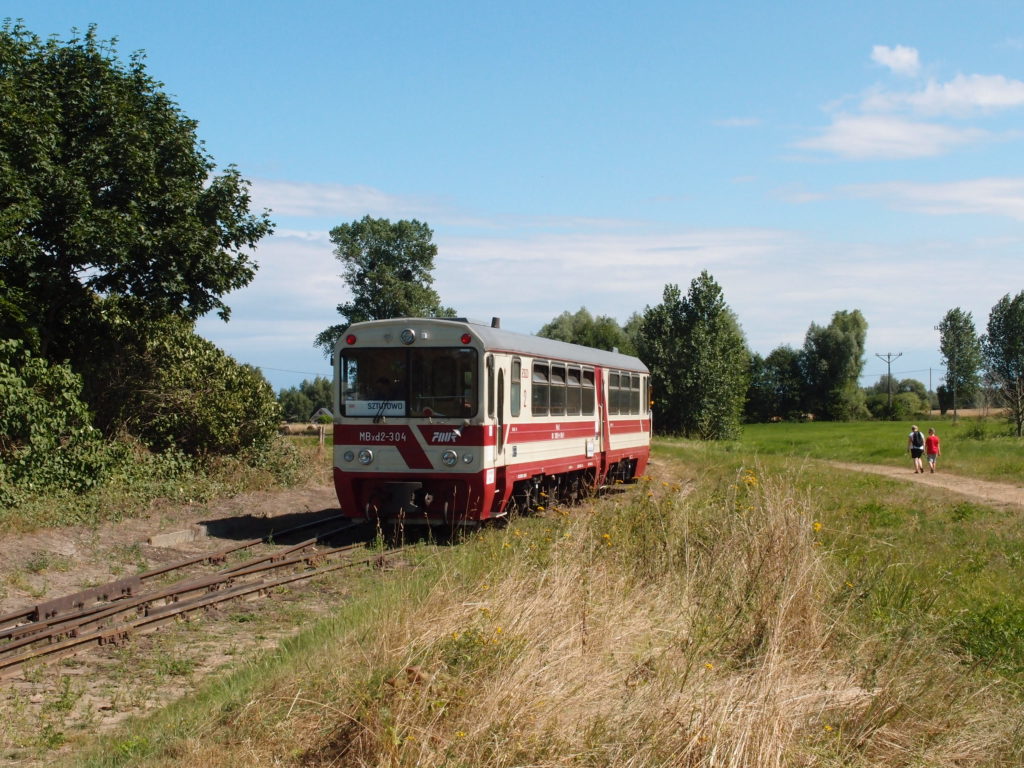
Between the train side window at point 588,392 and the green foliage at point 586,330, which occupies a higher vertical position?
the green foliage at point 586,330

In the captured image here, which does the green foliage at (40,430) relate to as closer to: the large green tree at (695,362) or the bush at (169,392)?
the bush at (169,392)

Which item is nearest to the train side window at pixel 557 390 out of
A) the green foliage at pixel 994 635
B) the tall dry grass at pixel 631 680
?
the tall dry grass at pixel 631 680

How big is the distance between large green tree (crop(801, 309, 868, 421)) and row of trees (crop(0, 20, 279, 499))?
8306cm

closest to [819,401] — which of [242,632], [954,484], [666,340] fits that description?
[666,340]

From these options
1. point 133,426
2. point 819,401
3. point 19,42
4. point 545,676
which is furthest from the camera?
point 819,401

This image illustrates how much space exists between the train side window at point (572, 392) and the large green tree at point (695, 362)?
41.3m

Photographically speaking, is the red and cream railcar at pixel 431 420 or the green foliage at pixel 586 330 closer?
the red and cream railcar at pixel 431 420

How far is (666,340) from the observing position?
6275cm

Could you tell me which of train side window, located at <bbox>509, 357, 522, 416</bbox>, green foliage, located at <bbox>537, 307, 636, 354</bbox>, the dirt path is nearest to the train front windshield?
train side window, located at <bbox>509, 357, 522, 416</bbox>

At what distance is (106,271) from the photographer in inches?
731

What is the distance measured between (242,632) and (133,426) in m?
13.0

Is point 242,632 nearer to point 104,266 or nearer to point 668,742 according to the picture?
point 668,742

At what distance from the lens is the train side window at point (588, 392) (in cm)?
1823

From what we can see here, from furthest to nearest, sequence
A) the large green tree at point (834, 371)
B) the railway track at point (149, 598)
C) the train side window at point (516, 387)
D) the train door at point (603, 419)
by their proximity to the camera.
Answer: the large green tree at point (834, 371) → the train door at point (603, 419) → the train side window at point (516, 387) → the railway track at point (149, 598)
